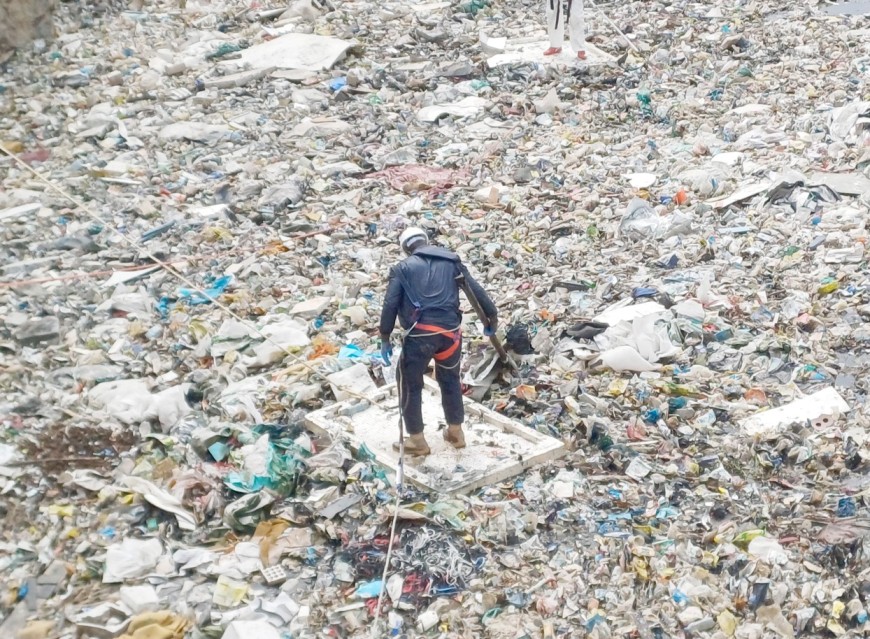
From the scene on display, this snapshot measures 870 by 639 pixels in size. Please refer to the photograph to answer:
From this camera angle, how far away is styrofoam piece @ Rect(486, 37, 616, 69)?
42.0 ft

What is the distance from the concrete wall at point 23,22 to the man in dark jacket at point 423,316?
10.8m

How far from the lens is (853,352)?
255 inches

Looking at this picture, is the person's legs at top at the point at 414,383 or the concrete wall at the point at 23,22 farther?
the concrete wall at the point at 23,22

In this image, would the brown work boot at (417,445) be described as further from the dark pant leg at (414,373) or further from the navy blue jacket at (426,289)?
the navy blue jacket at (426,289)

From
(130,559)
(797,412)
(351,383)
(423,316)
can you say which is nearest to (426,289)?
(423,316)

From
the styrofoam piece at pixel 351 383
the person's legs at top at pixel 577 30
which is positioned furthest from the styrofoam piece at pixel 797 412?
the person's legs at top at pixel 577 30

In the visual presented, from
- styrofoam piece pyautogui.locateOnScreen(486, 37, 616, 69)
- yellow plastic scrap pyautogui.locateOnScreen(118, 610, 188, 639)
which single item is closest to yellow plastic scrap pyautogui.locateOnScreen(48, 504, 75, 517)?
yellow plastic scrap pyautogui.locateOnScreen(118, 610, 188, 639)

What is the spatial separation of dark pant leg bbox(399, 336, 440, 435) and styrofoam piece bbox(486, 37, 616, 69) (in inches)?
325

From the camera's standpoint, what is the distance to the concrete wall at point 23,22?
548 inches

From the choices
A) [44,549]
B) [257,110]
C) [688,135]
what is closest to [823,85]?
[688,135]

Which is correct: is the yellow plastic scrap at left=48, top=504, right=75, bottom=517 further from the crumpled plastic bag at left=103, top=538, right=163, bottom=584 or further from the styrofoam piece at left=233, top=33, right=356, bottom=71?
the styrofoam piece at left=233, top=33, right=356, bottom=71

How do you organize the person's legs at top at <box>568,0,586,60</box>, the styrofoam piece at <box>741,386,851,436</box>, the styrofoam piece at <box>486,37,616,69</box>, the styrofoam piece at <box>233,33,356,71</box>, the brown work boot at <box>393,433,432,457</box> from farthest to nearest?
the styrofoam piece at <box>233,33,356,71</box> → the styrofoam piece at <box>486,37,616,69</box> → the person's legs at top at <box>568,0,586,60</box> → the styrofoam piece at <box>741,386,851,436</box> → the brown work boot at <box>393,433,432,457</box>

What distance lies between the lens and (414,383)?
5449 mm

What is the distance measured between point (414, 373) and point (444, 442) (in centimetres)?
58
